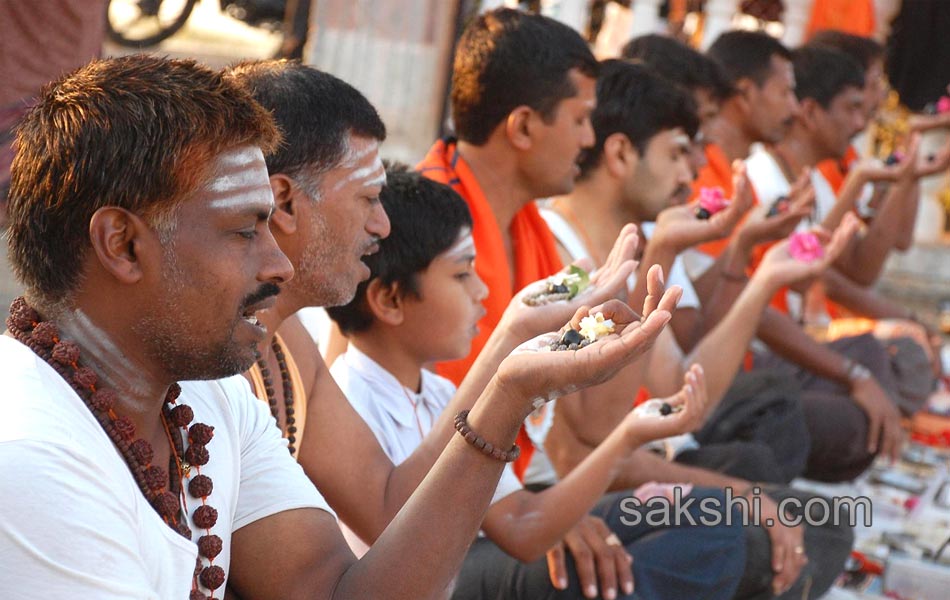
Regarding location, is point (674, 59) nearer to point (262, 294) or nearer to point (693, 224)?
point (693, 224)

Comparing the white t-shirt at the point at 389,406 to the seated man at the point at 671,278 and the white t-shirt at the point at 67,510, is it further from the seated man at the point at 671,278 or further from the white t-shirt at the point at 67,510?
the white t-shirt at the point at 67,510

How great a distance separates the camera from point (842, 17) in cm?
831

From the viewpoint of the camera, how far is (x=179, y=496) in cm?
164

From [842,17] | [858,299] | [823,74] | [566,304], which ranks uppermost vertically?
[566,304]

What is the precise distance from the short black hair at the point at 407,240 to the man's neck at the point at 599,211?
1146mm

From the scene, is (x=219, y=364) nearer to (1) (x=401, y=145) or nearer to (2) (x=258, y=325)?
(2) (x=258, y=325)

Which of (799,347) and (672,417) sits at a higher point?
(672,417)

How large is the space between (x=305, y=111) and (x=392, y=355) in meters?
0.71

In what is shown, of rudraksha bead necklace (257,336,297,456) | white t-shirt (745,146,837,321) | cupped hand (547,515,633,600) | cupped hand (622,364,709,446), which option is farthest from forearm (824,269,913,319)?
rudraksha bead necklace (257,336,297,456)

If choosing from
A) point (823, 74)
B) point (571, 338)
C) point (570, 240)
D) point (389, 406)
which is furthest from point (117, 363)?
point (823, 74)

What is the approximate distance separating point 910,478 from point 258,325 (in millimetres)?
4219

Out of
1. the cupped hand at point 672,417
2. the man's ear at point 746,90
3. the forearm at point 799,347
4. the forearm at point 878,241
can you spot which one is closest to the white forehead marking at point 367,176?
the cupped hand at point 672,417

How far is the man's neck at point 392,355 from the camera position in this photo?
2793 mm

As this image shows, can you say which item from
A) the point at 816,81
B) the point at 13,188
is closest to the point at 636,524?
the point at 13,188
